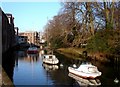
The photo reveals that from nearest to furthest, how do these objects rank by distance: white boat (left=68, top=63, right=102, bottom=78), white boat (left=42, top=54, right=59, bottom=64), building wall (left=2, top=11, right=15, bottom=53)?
white boat (left=68, top=63, right=102, bottom=78) < white boat (left=42, top=54, right=59, bottom=64) < building wall (left=2, top=11, right=15, bottom=53)

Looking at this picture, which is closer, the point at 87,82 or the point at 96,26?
the point at 87,82

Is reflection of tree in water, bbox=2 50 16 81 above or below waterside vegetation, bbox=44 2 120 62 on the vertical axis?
below

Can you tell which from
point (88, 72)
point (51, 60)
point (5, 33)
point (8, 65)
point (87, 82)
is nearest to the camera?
point (87, 82)

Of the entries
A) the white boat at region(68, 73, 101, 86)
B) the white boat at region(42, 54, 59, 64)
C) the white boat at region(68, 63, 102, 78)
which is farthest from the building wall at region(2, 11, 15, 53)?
the white boat at region(68, 73, 101, 86)

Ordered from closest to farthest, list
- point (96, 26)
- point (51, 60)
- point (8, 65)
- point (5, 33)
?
1. point (8, 65)
2. point (51, 60)
3. point (96, 26)
4. point (5, 33)

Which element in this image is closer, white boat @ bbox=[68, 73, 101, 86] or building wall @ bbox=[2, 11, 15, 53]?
white boat @ bbox=[68, 73, 101, 86]

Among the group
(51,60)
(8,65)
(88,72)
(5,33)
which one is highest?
(5,33)

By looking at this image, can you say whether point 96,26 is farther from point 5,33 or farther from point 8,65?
point 5,33

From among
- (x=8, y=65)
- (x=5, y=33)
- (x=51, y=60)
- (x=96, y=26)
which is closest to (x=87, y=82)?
(x=51, y=60)

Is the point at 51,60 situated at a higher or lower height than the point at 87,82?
higher

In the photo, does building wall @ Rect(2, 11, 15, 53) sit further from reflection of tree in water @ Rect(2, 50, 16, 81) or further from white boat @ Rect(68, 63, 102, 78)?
white boat @ Rect(68, 63, 102, 78)

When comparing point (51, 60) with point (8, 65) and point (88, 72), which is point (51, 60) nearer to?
point (8, 65)

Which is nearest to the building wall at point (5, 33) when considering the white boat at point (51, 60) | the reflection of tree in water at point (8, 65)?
the reflection of tree in water at point (8, 65)

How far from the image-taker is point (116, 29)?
41.2 m
